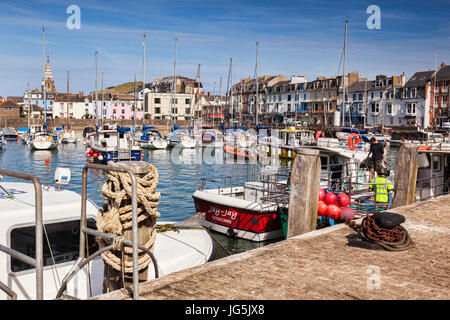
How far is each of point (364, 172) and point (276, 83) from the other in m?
95.1

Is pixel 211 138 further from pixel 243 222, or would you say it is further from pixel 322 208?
pixel 322 208

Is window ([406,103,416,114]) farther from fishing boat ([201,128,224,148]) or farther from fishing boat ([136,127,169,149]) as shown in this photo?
fishing boat ([136,127,169,149])

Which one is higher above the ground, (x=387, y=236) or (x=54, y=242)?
(x=387, y=236)

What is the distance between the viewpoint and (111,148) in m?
39.8

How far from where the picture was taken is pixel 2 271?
680 centimetres

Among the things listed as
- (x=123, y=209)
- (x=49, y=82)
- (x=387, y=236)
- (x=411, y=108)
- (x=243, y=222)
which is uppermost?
(x=49, y=82)

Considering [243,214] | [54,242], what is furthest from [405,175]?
[54,242]

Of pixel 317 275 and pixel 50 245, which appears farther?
pixel 50 245

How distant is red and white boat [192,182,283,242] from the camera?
15.6 metres

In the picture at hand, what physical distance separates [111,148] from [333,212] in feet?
100

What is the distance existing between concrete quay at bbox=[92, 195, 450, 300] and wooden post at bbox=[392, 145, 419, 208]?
4419 millimetres

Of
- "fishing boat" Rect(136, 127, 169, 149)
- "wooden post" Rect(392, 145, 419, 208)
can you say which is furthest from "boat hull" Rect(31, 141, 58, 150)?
"wooden post" Rect(392, 145, 419, 208)
